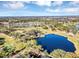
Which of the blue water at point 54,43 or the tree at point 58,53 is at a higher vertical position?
the blue water at point 54,43

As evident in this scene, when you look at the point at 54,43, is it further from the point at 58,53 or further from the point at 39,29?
the point at 39,29

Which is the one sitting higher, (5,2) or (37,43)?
(5,2)

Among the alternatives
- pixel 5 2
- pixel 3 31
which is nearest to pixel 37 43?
pixel 3 31

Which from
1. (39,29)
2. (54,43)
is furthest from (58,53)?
(39,29)

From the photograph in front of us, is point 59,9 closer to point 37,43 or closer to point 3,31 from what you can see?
point 37,43

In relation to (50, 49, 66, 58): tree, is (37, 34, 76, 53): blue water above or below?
above

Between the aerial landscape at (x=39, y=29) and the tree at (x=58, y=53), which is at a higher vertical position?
the aerial landscape at (x=39, y=29)
